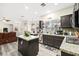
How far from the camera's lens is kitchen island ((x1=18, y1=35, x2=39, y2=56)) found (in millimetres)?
2301

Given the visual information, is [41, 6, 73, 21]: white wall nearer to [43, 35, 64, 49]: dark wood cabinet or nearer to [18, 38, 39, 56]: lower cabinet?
[43, 35, 64, 49]: dark wood cabinet

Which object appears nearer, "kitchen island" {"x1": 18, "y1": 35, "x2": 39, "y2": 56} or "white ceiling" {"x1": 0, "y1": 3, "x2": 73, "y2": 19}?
"white ceiling" {"x1": 0, "y1": 3, "x2": 73, "y2": 19}

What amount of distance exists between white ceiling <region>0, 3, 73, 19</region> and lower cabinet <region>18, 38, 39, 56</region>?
57 cm

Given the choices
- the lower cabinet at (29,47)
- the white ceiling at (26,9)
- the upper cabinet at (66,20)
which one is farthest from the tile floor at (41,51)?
the white ceiling at (26,9)

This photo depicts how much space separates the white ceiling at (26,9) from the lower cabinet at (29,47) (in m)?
0.57

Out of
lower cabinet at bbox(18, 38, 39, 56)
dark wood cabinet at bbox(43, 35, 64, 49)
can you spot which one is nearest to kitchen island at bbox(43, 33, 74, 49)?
dark wood cabinet at bbox(43, 35, 64, 49)

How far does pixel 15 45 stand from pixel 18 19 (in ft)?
2.32

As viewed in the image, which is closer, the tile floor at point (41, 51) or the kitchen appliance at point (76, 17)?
the kitchen appliance at point (76, 17)

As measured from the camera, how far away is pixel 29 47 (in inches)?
108

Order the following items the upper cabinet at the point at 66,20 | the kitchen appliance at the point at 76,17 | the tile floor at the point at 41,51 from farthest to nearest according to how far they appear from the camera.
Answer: the tile floor at the point at 41,51 → the upper cabinet at the point at 66,20 → the kitchen appliance at the point at 76,17

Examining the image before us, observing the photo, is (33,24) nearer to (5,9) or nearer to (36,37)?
(36,37)

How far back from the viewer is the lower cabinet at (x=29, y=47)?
7.61 ft

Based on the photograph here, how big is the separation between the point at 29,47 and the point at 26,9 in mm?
1108

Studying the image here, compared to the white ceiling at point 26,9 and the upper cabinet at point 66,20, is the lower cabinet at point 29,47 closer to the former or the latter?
the white ceiling at point 26,9
